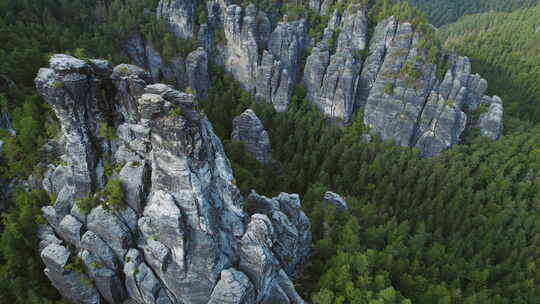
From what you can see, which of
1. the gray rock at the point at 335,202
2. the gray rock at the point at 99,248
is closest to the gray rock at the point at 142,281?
the gray rock at the point at 99,248

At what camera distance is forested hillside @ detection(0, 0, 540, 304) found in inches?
1168

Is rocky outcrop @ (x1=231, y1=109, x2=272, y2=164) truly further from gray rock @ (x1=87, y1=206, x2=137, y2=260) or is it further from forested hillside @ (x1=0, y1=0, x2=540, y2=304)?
gray rock @ (x1=87, y1=206, x2=137, y2=260)

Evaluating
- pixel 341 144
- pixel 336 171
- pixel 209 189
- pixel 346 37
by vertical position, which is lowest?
pixel 336 171

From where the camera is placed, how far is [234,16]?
7331cm

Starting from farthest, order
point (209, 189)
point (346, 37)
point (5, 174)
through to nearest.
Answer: point (346, 37) < point (5, 174) < point (209, 189)

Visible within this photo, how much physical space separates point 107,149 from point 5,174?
12.2 metres

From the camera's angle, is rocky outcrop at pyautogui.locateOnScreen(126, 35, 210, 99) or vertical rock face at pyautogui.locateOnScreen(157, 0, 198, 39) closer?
rocky outcrop at pyautogui.locateOnScreen(126, 35, 210, 99)

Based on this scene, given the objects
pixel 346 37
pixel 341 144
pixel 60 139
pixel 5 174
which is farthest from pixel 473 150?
pixel 5 174

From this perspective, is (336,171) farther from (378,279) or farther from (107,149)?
(107,149)

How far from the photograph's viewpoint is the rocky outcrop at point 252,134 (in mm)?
53688

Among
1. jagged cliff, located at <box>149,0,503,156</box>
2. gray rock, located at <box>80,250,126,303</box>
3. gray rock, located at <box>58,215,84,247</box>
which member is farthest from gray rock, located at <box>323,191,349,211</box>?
jagged cliff, located at <box>149,0,503,156</box>

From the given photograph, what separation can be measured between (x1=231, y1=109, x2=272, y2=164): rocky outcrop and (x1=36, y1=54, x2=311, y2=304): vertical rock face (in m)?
27.4

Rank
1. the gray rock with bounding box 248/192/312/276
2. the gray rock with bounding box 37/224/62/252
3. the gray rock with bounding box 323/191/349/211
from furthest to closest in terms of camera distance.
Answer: the gray rock with bounding box 323/191/349/211 → the gray rock with bounding box 248/192/312/276 → the gray rock with bounding box 37/224/62/252

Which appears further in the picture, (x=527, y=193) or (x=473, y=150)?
(x=473, y=150)
